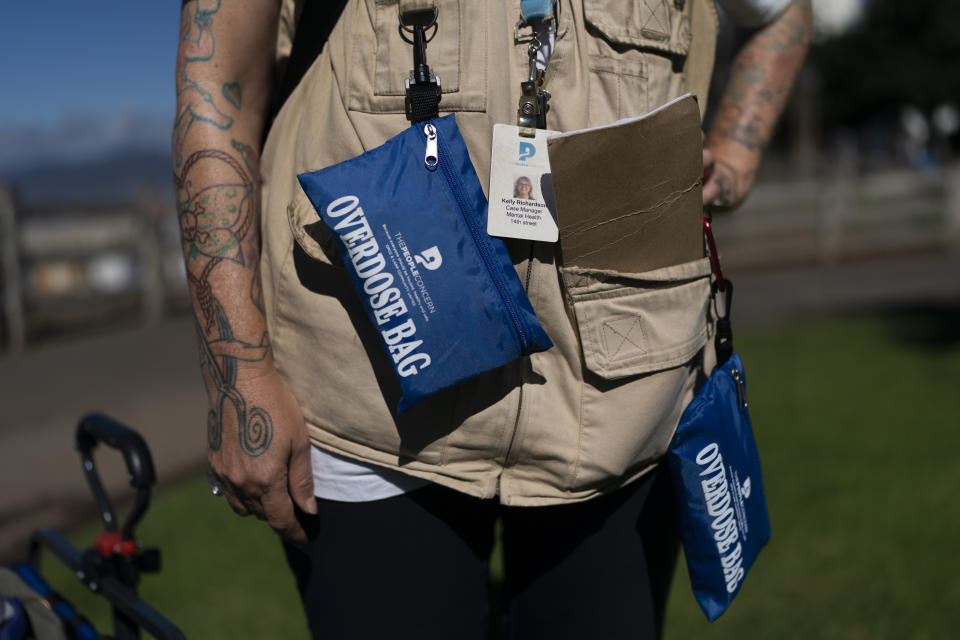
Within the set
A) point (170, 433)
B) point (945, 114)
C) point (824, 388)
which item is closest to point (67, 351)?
point (170, 433)

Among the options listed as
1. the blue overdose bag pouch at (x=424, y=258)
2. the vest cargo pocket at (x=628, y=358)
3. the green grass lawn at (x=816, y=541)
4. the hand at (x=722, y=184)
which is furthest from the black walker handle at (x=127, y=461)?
the green grass lawn at (x=816, y=541)

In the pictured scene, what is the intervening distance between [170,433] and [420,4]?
14.7 feet

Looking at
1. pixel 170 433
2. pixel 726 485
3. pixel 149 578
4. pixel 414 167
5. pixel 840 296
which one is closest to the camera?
pixel 414 167

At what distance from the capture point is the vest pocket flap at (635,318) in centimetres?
110

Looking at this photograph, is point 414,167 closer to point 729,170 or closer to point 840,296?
point 729,170

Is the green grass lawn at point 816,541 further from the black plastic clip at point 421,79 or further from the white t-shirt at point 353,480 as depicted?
the black plastic clip at point 421,79

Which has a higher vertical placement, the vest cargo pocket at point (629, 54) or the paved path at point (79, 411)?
the vest cargo pocket at point (629, 54)

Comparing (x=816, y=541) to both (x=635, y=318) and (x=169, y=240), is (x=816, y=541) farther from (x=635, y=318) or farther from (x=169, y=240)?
(x=169, y=240)

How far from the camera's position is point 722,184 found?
1445mm

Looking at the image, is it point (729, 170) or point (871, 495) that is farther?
point (871, 495)

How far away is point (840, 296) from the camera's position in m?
9.60

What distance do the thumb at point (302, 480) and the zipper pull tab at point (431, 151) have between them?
0.42 meters

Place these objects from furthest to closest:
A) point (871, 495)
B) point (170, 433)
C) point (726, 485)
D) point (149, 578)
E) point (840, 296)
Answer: point (840, 296)
point (170, 433)
point (871, 495)
point (149, 578)
point (726, 485)

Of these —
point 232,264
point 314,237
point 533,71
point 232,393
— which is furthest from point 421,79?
point 232,393
